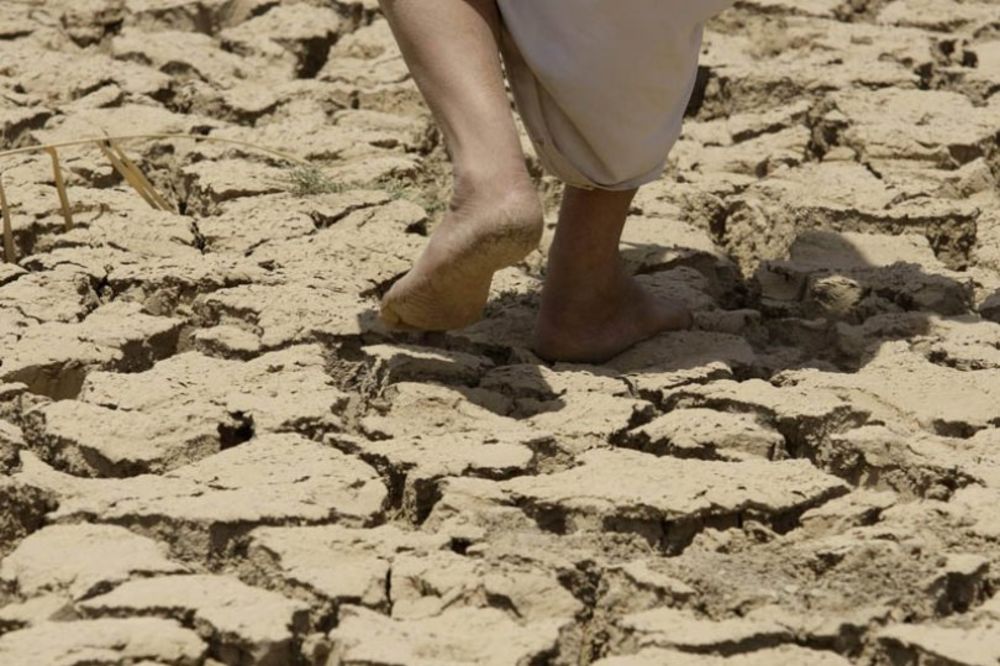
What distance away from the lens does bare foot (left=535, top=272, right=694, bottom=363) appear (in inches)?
127

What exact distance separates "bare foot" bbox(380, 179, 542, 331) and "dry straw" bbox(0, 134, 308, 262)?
93 centimetres

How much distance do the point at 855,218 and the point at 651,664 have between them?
1.83 m

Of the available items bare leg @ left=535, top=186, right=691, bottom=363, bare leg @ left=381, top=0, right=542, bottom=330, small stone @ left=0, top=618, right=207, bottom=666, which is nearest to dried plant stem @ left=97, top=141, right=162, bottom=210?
bare leg @ left=535, top=186, right=691, bottom=363

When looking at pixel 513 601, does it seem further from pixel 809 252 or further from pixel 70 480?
pixel 809 252

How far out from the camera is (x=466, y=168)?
112 inches

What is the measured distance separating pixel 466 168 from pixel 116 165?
1200 millimetres

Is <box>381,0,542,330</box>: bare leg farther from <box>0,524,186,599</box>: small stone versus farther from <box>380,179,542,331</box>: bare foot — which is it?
<box>0,524,186,599</box>: small stone

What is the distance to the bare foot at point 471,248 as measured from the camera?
9.10ft

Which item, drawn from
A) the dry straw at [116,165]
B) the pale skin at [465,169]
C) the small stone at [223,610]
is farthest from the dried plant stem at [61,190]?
the small stone at [223,610]

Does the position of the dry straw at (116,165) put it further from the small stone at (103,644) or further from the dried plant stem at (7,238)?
the small stone at (103,644)

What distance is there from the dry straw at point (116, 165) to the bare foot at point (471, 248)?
0.93m

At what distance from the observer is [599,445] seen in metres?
2.91

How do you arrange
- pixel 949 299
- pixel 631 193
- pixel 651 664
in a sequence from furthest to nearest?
pixel 949 299, pixel 631 193, pixel 651 664

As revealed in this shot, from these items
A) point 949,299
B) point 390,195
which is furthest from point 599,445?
point 390,195
